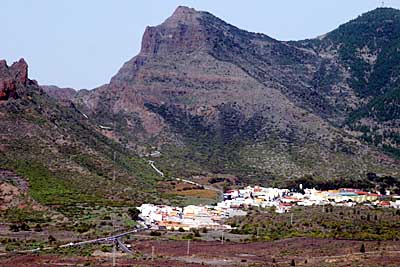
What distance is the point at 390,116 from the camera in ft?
511

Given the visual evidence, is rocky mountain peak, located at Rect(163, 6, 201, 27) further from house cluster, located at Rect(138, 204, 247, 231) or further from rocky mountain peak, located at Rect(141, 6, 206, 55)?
house cluster, located at Rect(138, 204, 247, 231)

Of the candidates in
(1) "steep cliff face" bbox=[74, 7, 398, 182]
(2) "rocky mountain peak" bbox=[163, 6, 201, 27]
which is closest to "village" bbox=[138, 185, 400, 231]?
(1) "steep cliff face" bbox=[74, 7, 398, 182]

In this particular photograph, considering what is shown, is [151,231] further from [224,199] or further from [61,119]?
[61,119]

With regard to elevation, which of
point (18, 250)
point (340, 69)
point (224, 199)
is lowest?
point (18, 250)

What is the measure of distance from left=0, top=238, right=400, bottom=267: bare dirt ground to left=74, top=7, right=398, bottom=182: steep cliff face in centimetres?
5446

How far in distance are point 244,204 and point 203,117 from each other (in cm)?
4387

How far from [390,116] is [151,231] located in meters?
86.1

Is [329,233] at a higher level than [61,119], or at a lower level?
lower

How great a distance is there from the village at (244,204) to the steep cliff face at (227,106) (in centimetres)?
1406

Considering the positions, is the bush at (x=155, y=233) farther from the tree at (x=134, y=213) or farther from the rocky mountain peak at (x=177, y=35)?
the rocky mountain peak at (x=177, y=35)

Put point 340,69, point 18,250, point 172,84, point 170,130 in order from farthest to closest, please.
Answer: point 340,69 → point 172,84 → point 170,130 → point 18,250

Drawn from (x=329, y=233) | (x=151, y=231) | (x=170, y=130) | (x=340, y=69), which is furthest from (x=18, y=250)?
(x=340, y=69)

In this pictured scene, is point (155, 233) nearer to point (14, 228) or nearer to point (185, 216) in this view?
point (185, 216)

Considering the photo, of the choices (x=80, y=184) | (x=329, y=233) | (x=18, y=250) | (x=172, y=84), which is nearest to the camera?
(x=18, y=250)
